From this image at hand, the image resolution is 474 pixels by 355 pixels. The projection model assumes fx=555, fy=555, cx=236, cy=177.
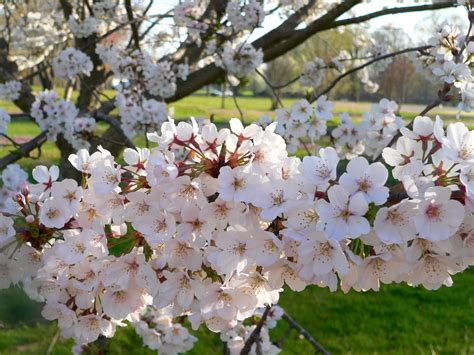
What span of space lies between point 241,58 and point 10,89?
5.14 ft

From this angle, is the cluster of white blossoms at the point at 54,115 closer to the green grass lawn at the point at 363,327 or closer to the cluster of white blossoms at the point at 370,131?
the green grass lawn at the point at 363,327

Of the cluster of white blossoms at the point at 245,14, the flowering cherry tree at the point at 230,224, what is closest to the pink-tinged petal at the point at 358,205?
the flowering cherry tree at the point at 230,224

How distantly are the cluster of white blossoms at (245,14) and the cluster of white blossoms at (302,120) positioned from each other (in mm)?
1036

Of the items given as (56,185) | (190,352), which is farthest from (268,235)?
(190,352)

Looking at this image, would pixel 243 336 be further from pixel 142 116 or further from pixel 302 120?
pixel 142 116

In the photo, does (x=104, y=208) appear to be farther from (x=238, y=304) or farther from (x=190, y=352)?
(x=190, y=352)

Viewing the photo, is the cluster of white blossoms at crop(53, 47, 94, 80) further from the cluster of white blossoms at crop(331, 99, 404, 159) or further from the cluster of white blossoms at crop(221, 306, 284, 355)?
the cluster of white blossoms at crop(221, 306, 284, 355)

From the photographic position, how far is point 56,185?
117 centimetres

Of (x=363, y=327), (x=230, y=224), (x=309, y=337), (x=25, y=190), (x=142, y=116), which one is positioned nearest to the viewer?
(x=230, y=224)

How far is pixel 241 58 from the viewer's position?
3457 millimetres

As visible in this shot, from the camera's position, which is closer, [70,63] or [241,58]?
[241,58]

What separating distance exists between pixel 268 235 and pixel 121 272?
32 centimetres

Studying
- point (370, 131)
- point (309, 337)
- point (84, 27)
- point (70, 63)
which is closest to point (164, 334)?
point (309, 337)

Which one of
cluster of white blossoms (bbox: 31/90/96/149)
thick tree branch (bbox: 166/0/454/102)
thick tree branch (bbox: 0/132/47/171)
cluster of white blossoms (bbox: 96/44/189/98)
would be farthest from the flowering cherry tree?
thick tree branch (bbox: 166/0/454/102)
